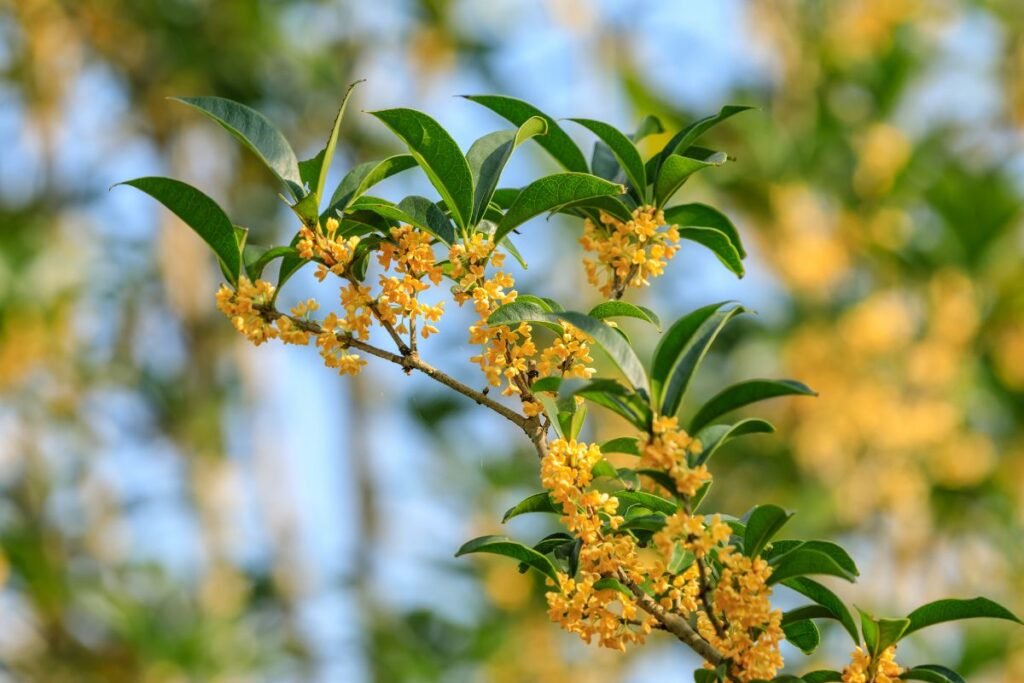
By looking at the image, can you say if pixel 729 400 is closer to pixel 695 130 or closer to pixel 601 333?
pixel 601 333

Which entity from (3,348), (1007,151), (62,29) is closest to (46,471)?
(3,348)

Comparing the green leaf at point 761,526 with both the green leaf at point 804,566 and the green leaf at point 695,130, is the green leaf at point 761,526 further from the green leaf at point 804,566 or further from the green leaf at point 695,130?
the green leaf at point 695,130

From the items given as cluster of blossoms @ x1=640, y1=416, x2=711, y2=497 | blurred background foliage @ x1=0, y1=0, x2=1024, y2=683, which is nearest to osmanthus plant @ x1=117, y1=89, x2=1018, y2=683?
cluster of blossoms @ x1=640, y1=416, x2=711, y2=497

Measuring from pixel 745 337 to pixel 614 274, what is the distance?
474 cm

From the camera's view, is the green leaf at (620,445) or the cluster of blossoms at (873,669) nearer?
the cluster of blossoms at (873,669)

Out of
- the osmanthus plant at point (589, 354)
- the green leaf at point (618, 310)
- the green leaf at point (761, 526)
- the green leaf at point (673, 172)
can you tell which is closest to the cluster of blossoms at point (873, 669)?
the osmanthus plant at point (589, 354)

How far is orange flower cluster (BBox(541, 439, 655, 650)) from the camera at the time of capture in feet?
3.55

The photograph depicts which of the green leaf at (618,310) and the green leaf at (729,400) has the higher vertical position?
the green leaf at (618,310)

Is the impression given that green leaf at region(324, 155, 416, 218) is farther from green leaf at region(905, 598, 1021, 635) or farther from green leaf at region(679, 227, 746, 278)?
green leaf at region(905, 598, 1021, 635)

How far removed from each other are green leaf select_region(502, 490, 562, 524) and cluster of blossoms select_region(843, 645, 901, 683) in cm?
30

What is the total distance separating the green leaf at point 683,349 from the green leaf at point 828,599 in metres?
0.21

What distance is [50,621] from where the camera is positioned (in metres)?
5.67

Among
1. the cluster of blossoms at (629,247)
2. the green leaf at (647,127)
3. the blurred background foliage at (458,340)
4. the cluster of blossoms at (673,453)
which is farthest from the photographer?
the blurred background foliage at (458,340)

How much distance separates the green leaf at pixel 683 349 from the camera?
107 cm
